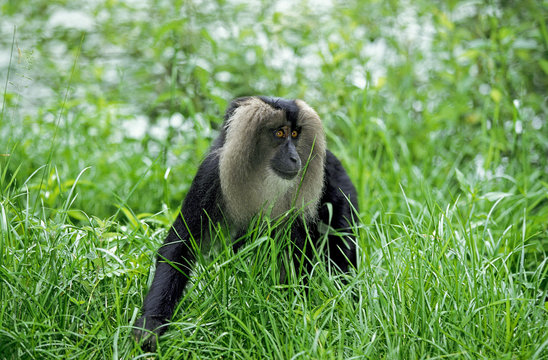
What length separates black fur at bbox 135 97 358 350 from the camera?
8.70ft

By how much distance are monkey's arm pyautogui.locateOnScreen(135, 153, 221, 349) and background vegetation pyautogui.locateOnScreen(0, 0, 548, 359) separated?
12 centimetres

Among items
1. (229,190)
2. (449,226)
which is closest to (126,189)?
(229,190)

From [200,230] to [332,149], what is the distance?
100.0 inches

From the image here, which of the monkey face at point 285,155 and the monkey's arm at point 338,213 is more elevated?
the monkey face at point 285,155

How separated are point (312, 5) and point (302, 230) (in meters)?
3.53

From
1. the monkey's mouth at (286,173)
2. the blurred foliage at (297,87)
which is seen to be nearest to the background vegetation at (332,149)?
the blurred foliage at (297,87)

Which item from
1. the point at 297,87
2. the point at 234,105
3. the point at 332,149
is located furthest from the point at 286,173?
the point at 297,87

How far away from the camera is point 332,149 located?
17.1 feet

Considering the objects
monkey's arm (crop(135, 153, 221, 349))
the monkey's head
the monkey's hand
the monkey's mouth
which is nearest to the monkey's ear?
the monkey's head

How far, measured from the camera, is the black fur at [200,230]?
2.65 metres

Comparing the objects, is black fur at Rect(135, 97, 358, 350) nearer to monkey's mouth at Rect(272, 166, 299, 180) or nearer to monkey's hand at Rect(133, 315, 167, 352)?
monkey's hand at Rect(133, 315, 167, 352)

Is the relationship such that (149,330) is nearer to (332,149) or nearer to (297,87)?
(332,149)

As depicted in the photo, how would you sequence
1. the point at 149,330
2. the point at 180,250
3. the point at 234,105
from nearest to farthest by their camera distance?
the point at 149,330, the point at 180,250, the point at 234,105

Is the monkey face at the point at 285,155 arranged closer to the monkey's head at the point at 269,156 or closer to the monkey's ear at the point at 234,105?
the monkey's head at the point at 269,156
